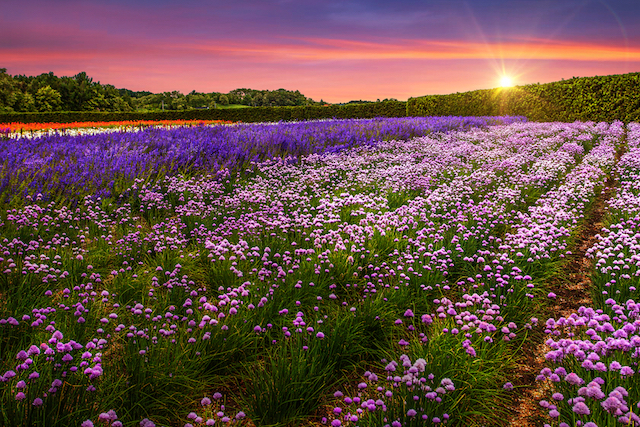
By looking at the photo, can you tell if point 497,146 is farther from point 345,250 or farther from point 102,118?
point 102,118

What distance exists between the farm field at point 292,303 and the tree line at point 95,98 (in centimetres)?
3923

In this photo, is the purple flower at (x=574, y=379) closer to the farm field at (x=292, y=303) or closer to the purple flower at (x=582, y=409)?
the farm field at (x=292, y=303)

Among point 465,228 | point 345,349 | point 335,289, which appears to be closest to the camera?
point 345,349

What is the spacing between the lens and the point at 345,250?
4.27 meters

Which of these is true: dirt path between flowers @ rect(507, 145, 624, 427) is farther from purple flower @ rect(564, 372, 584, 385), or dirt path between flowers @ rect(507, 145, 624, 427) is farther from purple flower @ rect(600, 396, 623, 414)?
purple flower @ rect(600, 396, 623, 414)

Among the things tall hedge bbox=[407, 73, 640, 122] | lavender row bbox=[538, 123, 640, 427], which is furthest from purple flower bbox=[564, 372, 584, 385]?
tall hedge bbox=[407, 73, 640, 122]

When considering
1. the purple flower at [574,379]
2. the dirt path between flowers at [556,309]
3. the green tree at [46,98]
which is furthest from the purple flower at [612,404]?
the green tree at [46,98]

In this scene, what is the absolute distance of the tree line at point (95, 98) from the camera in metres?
42.3

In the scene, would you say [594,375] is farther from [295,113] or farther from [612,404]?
[295,113]

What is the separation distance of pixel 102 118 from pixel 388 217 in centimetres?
3703

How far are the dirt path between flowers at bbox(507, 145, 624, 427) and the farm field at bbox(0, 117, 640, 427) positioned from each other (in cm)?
3

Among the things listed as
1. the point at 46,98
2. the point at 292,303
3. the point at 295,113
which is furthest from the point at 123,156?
the point at 46,98

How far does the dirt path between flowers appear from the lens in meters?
2.43

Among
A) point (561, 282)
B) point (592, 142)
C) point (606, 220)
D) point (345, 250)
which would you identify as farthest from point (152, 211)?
point (592, 142)
